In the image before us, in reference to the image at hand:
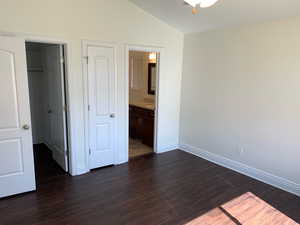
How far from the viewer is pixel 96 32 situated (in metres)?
3.53

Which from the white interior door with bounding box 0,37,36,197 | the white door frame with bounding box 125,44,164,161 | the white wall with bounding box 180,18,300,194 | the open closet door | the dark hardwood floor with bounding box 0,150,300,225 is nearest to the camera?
the dark hardwood floor with bounding box 0,150,300,225

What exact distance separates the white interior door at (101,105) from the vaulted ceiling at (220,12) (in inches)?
43.3

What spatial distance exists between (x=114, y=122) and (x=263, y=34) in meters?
2.79

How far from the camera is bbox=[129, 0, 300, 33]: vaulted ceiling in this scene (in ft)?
9.57

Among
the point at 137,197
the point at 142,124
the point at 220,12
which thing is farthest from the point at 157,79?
the point at 137,197

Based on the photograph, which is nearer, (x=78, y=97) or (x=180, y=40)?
(x=78, y=97)

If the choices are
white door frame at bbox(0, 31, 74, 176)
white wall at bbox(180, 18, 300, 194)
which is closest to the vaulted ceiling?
white wall at bbox(180, 18, 300, 194)

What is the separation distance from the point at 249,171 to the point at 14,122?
3.67m

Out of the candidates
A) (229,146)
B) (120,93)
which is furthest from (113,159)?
(229,146)

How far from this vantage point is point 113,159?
4.11 meters

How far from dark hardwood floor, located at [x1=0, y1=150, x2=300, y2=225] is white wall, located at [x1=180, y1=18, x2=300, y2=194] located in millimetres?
468

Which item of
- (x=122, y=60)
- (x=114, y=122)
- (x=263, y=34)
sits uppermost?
(x=263, y=34)

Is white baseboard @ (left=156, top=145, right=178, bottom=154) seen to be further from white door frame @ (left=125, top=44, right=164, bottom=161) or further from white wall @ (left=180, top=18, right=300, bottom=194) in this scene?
white wall @ (left=180, top=18, right=300, bottom=194)

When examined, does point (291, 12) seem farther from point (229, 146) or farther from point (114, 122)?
point (114, 122)
